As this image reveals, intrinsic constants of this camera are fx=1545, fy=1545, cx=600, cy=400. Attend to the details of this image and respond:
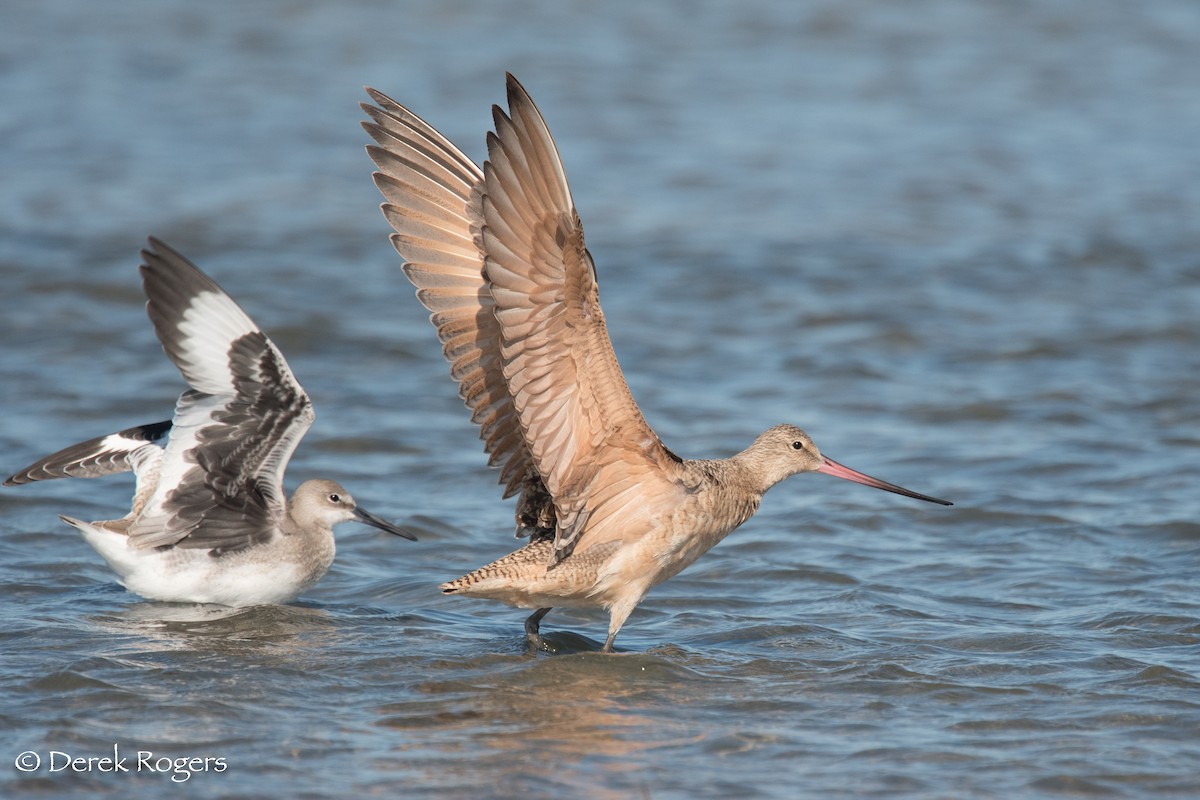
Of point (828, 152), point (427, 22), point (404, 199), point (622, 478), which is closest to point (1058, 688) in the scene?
point (622, 478)

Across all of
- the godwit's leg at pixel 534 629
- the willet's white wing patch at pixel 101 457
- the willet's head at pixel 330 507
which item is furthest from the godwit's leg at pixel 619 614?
the willet's white wing patch at pixel 101 457

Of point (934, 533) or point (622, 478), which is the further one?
point (934, 533)

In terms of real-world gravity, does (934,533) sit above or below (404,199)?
below

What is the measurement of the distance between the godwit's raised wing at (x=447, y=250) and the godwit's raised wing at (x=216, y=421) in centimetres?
60

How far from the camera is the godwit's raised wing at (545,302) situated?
484cm

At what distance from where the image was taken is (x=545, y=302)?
4.93 m

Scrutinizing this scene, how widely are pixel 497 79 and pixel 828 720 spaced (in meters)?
11.0

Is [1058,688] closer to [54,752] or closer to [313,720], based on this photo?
[313,720]

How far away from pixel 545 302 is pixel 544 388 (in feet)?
1.00

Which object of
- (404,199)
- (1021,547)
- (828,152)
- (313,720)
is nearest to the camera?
(313,720)

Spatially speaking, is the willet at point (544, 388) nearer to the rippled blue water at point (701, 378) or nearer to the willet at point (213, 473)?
the rippled blue water at point (701, 378)

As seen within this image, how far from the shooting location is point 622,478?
213 inches

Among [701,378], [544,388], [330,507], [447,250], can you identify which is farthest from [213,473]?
[701,378]

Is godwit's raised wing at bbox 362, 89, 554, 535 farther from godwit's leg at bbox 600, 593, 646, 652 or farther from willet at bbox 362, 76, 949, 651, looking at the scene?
godwit's leg at bbox 600, 593, 646, 652
